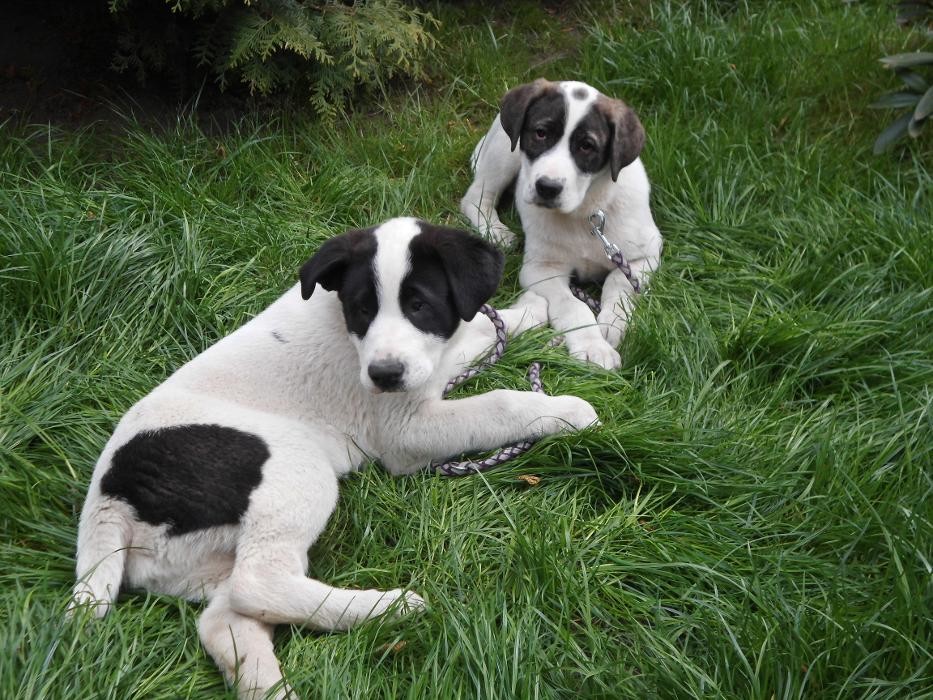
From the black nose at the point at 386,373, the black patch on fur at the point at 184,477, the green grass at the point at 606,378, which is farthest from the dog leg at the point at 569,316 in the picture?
the black patch on fur at the point at 184,477

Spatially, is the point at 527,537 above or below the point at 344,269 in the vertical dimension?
below

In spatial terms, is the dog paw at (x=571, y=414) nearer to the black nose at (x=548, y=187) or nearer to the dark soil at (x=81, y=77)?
the black nose at (x=548, y=187)

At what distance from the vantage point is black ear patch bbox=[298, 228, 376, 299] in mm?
3373

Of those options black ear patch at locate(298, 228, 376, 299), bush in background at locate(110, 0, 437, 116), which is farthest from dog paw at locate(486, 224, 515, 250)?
black ear patch at locate(298, 228, 376, 299)

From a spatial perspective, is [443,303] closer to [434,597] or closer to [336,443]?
[336,443]

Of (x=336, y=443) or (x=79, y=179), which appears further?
(x=79, y=179)

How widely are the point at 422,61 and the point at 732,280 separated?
2786 millimetres

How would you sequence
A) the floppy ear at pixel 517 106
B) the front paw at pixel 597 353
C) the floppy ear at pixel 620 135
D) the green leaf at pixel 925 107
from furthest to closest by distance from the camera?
the green leaf at pixel 925 107, the floppy ear at pixel 517 106, the floppy ear at pixel 620 135, the front paw at pixel 597 353

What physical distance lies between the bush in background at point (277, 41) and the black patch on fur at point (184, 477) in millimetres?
2873

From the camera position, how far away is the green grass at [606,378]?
2807mm

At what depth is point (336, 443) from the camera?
3.57m

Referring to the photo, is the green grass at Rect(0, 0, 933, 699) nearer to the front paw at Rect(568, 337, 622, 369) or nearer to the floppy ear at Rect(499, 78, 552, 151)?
the front paw at Rect(568, 337, 622, 369)

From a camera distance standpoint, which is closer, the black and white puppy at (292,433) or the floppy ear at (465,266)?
the black and white puppy at (292,433)

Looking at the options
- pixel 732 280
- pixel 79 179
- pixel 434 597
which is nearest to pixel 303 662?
pixel 434 597
